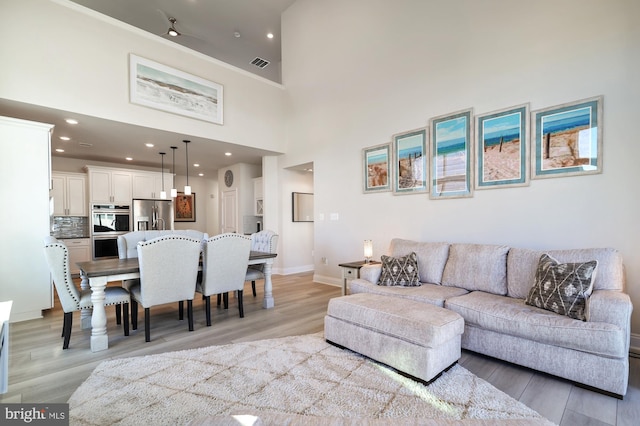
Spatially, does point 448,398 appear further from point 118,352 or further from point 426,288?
point 118,352

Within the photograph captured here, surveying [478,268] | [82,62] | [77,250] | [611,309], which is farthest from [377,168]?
[77,250]

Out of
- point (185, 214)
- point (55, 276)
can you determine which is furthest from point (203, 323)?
point (185, 214)

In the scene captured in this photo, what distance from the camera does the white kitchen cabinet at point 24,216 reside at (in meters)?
3.46

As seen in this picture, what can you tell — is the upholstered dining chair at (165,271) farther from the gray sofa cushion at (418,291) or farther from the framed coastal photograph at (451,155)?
the framed coastal photograph at (451,155)

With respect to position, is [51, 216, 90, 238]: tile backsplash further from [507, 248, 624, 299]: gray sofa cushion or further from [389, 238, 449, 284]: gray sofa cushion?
[507, 248, 624, 299]: gray sofa cushion

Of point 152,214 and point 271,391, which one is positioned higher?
point 152,214

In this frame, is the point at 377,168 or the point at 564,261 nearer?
the point at 564,261

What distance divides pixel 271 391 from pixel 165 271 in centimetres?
163

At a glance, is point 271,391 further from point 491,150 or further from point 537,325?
point 491,150

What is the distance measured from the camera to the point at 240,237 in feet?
11.0

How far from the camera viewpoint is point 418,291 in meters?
2.94

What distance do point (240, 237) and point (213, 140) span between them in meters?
2.62

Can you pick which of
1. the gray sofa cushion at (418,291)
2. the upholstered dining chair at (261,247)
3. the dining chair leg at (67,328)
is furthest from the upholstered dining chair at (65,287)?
the gray sofa cushion at (418,291)

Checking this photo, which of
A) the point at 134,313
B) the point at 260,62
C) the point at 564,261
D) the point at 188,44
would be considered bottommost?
Answer: the point at 134,313
